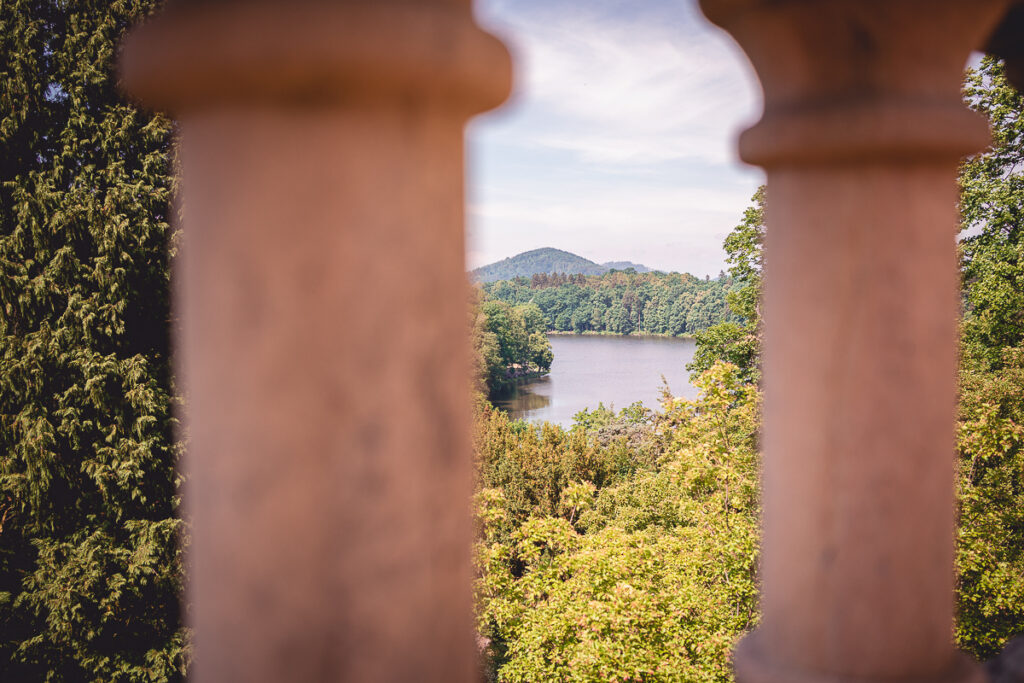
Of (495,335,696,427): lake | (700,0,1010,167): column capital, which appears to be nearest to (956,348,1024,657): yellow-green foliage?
(700,0,1010,167): column capital

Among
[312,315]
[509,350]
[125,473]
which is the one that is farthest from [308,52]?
[509,350]

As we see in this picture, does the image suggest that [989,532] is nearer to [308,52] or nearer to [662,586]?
[662,586]

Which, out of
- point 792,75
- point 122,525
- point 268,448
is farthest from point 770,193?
point 122,525

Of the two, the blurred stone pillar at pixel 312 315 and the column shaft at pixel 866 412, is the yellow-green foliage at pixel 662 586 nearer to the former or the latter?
the column shaft at pixel 866 412

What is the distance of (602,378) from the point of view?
4141 inches

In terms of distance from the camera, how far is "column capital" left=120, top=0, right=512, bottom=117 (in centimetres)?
116

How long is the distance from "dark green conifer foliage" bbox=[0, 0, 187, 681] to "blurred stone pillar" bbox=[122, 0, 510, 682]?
44.5 ft

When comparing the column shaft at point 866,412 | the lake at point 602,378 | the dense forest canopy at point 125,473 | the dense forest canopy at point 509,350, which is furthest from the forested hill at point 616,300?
the column shaft at point 866,412

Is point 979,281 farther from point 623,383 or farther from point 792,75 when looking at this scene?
point 623,383

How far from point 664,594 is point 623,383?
85.9 m

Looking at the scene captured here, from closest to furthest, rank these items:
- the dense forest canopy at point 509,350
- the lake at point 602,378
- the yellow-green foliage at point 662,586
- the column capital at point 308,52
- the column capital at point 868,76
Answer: the column capital at point 308,52 → the column capital at point 868,76 → the yellow-green foliage at point 662,586 → the dense forest canopy at point 509,350 → the lake at point 602,378

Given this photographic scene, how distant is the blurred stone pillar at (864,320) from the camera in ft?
6.33

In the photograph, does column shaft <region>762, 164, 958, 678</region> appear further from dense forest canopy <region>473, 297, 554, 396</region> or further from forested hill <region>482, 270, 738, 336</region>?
forested hill <region>482, 270, 738, 336</region>

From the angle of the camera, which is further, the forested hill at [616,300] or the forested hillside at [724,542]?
the forested hill at [616,300]
